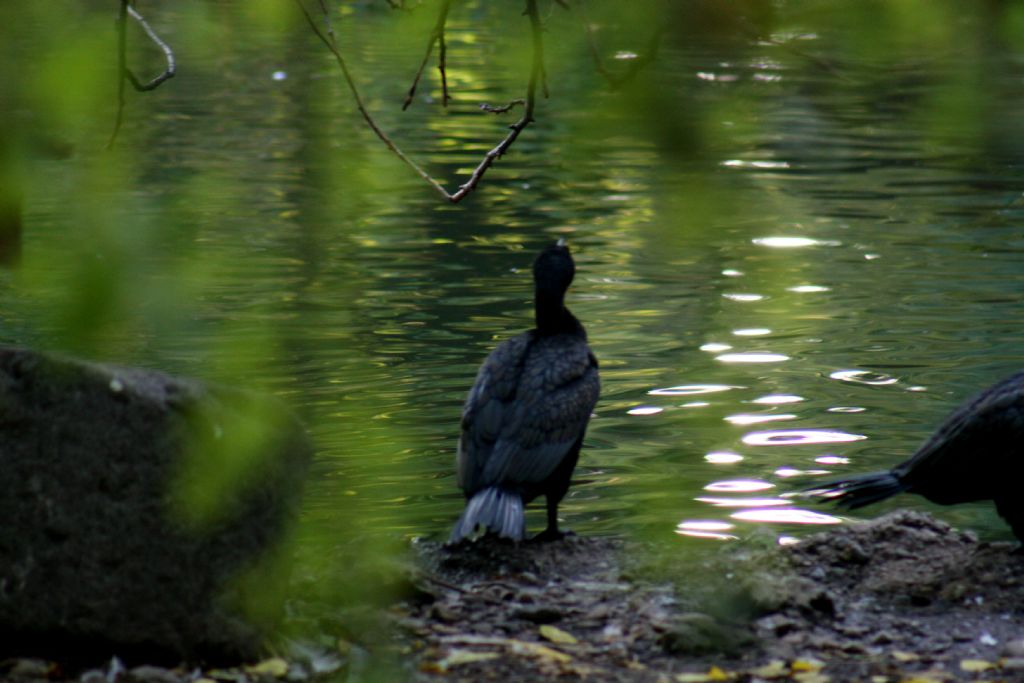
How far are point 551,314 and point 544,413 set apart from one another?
1.56 feet

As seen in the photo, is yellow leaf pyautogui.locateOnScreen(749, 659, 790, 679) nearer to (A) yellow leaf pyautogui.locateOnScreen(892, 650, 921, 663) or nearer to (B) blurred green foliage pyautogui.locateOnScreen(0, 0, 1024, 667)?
(A) yellow leaf pyautogui.locateOnScreen(892, 650, 921, 663)

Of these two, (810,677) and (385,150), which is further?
(810,677)

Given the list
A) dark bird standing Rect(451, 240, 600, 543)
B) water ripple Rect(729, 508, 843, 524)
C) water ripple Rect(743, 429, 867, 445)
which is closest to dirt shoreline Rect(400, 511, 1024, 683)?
dark bird standing Rect(451, 240, 600, 543)

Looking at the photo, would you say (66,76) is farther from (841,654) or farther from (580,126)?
(841,654)

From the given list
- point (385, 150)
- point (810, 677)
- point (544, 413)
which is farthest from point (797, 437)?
point (385, 150)

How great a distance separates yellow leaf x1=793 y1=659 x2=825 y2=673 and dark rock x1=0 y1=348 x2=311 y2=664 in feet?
5.29

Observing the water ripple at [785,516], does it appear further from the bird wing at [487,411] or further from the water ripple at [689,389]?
the water ripple at [689,389]

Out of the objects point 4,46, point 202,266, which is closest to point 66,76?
point 202,266

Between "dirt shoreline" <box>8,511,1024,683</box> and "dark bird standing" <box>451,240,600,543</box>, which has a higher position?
"dark bird standing" <box>451,240,600,543</box>

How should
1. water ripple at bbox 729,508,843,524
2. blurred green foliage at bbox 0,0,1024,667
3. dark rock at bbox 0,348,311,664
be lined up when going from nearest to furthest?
1. blurred green foliage at bbox 0,0,1024,667
2. dark rock at bbox 0,348,311,664
3. water ripple at bbox 729,508,843,524

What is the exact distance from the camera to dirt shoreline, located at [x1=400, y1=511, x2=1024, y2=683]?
4656mm

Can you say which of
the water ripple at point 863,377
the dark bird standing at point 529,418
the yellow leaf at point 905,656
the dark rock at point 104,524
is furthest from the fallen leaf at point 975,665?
the water ripple at point 863,377

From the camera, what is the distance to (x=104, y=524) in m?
4.20

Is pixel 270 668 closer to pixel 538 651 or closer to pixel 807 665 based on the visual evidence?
pixel 538 651
